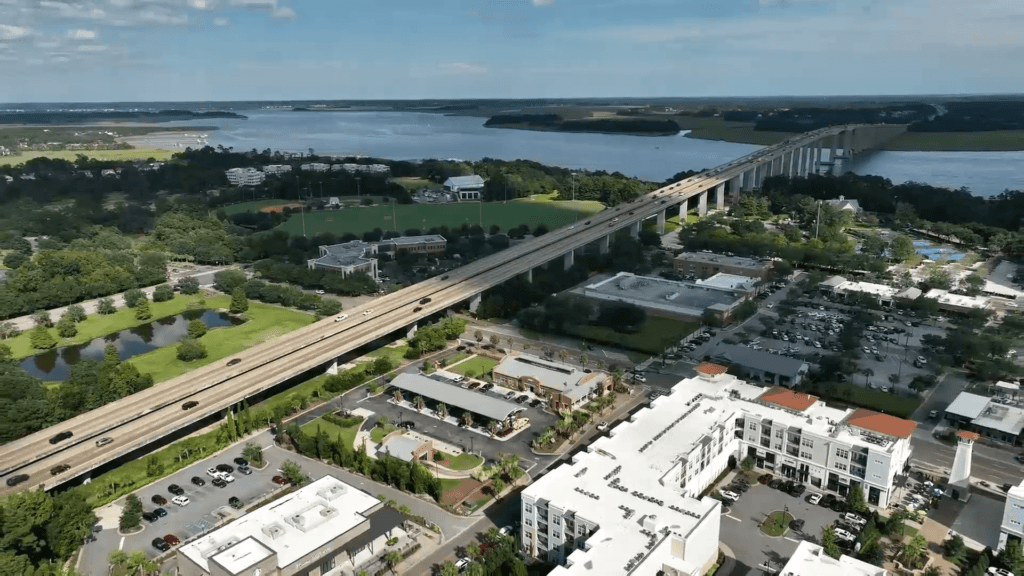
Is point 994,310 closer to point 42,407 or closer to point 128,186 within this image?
point 42,407

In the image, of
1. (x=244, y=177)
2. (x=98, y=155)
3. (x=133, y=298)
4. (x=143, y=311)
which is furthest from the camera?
(x=98, y=155)

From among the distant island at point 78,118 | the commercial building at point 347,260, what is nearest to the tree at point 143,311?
the commercial building at point 347,260

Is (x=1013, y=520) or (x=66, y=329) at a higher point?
(x=1013, y=520)

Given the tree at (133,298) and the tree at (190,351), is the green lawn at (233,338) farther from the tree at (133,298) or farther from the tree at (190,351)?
the tree at (133,298)

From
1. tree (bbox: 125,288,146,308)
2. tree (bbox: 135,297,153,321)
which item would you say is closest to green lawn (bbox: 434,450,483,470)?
tree (bbox: 135,297,153,321)

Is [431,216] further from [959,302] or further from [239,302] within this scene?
[959,302]

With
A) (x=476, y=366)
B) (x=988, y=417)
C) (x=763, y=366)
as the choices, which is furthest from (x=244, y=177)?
(x=988, y=417)
